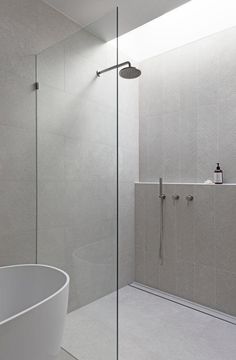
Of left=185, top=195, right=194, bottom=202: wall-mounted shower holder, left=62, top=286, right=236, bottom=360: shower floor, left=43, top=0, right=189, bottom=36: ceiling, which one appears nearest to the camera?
left=62, top=286, right=236, bottom=360: shower floor

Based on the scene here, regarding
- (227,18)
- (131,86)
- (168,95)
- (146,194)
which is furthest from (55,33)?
(146,194)

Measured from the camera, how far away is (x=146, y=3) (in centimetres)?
205

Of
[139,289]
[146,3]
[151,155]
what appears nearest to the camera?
[146,3]

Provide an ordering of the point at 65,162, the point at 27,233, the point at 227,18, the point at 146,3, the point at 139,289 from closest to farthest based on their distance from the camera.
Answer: the point at 65,162 < the point at 27,233 < the point at 146,3 < the point at 227,18 < the point at 139,289

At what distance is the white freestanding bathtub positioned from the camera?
3.27 ft

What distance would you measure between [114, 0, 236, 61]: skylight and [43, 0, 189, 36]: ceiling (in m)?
0.17

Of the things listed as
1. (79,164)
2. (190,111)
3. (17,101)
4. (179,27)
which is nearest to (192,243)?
(190,111)

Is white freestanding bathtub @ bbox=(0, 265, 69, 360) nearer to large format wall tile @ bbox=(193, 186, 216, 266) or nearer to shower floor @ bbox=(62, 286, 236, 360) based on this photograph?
shower floor @ bbox=(62, 286, 236, 360)

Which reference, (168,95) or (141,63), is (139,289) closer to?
(168,95)

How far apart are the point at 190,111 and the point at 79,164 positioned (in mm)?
1534

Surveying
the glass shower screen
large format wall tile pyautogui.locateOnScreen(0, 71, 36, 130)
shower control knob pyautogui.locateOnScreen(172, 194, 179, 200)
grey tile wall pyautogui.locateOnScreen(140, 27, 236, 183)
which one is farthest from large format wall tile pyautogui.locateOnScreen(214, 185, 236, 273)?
large format wall tile pyautogui.locateOnScreen(0, 71, 36, 130)

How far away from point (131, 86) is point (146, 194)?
1.25 metres

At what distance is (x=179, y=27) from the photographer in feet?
8.19

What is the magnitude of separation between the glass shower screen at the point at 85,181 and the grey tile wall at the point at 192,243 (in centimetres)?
119
